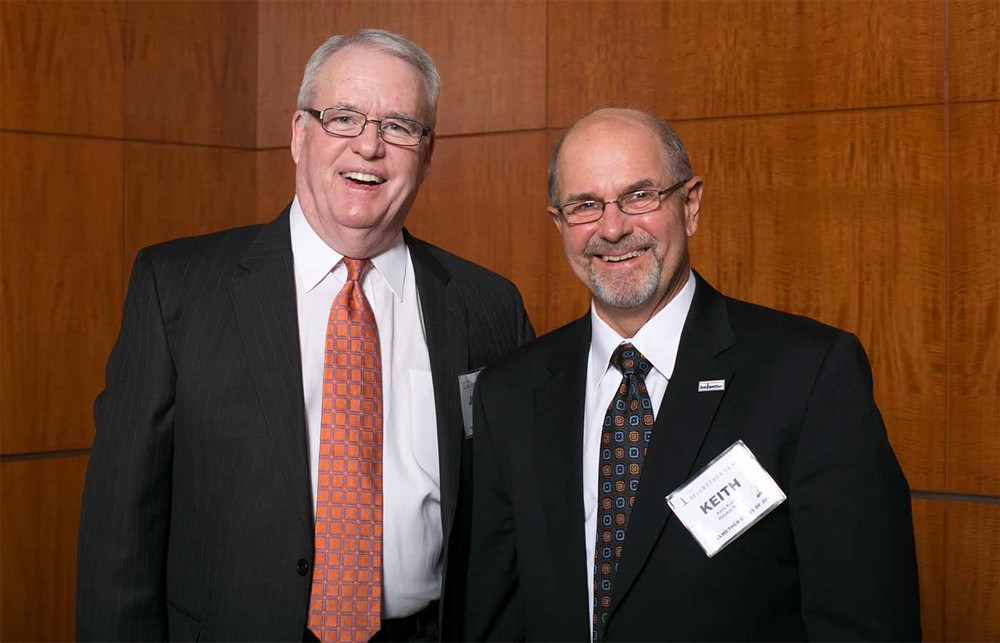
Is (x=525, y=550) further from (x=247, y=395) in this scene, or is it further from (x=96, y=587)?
(x=96, y=587)

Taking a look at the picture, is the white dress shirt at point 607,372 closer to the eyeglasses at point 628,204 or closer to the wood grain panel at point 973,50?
the eyeglasses at point 628,204

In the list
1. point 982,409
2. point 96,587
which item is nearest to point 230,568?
point 96,587

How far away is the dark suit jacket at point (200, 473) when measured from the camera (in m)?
2.18

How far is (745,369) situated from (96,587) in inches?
56.0

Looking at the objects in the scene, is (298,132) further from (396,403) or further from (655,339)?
(655,339)

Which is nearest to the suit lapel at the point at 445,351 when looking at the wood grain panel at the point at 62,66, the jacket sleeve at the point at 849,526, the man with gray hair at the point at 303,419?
the man with gray hair at the point at 303,419

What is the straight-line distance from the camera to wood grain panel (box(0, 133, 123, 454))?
3934 millimetres

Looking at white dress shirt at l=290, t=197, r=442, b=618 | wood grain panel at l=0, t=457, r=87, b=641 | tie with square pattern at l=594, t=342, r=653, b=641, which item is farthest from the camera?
wood grain panel at l=0, t=457, r=87, b=641

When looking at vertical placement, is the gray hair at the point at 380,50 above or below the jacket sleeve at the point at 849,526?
above

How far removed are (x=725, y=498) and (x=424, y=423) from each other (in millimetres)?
721

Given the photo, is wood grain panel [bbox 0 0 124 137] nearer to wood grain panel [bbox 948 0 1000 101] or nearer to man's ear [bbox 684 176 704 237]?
man's ear [bbox 684 176 704 237]

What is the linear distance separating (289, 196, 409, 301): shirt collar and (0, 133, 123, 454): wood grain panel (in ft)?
6.45

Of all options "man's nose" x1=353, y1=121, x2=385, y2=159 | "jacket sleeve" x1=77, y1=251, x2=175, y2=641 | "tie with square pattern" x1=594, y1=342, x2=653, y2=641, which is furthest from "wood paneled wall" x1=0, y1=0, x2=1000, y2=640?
"jacket sleeve" x1=77, y1=251, x2=175, y2=641

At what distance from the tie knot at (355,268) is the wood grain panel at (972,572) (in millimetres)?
2203
